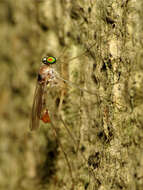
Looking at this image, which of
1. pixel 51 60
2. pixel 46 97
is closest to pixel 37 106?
pixel 46 97

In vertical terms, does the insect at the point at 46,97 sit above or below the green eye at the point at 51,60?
below

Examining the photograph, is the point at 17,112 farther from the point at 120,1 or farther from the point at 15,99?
the point at 120,1

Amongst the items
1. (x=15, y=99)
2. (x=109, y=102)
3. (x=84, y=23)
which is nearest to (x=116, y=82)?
(x=109, y=102)

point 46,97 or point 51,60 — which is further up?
point 51,60

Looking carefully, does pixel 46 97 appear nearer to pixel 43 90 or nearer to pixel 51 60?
pixel 43 90

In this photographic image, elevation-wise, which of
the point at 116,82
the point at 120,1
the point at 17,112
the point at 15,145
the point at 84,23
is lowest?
the point at 15,145
